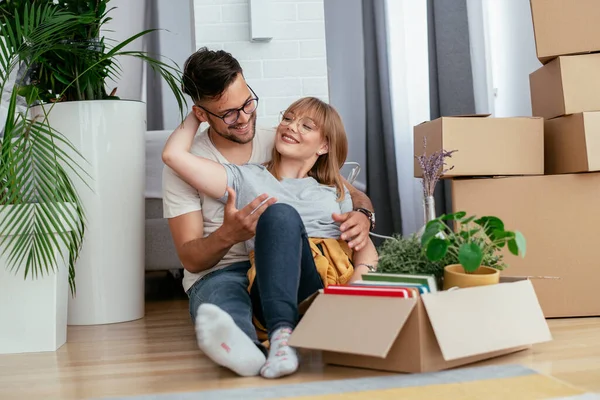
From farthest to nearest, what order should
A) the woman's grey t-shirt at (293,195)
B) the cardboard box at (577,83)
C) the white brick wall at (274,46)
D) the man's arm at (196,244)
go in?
the white brick wall at (274,46)
the cardboard box at (577,83)
the woman's grey t-shirt at (293,195)
the man's arm at (196,244)

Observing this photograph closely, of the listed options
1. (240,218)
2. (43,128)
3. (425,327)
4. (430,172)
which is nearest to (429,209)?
(430,172)

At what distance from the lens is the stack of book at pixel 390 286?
1536 mm

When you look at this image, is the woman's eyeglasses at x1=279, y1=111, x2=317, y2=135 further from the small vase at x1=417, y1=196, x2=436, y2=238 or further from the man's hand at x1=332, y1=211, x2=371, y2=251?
the small vase at x1=417, y1=196, x2=436, y2=238

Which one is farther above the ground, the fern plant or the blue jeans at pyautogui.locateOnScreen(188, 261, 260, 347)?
the fern plant

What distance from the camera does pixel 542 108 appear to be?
7.52 feet

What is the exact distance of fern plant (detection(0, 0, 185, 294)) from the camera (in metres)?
1.96

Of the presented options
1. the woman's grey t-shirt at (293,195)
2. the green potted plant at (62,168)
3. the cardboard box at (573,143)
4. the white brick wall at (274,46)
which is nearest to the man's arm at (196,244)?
the woman's grey t-shirt at (293,195)

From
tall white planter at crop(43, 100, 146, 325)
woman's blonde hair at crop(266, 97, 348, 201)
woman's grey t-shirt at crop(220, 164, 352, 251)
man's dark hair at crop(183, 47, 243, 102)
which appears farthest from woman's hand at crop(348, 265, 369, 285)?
tall white planter at crop(43, 100, 146, 325)

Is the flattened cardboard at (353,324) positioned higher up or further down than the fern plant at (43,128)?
further down

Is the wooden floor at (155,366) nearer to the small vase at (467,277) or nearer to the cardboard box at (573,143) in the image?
the small vase at (467,277)

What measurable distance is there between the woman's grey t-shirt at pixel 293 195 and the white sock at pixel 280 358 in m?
0.43

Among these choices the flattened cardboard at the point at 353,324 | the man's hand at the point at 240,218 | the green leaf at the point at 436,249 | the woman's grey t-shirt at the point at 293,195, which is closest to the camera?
the flattened cardboard at the point at 353,324

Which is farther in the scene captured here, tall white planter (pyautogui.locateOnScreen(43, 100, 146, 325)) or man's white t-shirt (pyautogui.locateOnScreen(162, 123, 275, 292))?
tall white planter (pyautogui.locateOnScreen(43, 100, 146, 325))

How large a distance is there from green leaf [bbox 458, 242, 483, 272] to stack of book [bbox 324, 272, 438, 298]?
0.10m
